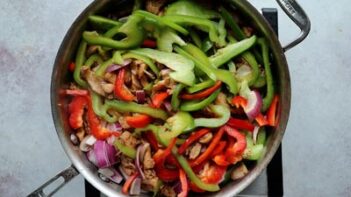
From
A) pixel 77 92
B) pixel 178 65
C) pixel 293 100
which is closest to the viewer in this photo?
pixel 178 65

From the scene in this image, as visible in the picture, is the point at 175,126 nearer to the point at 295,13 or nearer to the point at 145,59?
the point at 145,59

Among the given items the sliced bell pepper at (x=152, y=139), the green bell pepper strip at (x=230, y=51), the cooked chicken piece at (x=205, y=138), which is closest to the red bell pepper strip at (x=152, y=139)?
the sliced bell pepper at (x=152, y=139)

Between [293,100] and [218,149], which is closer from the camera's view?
[218,149]

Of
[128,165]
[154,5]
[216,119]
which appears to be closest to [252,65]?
[216,119]

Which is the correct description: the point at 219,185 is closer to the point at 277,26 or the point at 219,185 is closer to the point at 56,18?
the point at 277,26

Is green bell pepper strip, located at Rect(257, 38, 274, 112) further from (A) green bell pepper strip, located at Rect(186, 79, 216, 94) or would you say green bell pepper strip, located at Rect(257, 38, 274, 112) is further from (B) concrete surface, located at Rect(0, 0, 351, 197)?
(B) concrete surface, located at Rect(0, 0, 351, 197)
